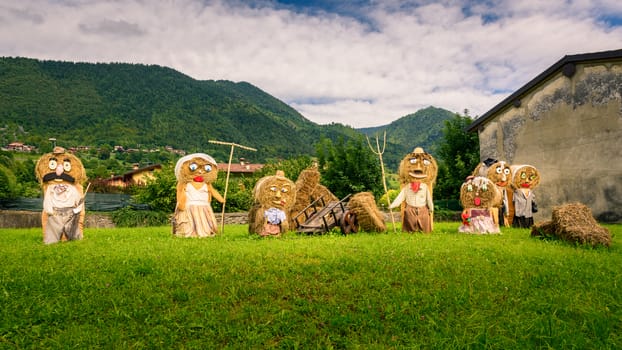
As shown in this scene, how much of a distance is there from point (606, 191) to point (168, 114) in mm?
83910

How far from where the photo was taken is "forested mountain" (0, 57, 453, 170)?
69.4 m

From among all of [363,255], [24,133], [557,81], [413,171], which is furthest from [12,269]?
[24,133]

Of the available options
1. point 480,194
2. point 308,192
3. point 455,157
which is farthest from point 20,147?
point 480,194

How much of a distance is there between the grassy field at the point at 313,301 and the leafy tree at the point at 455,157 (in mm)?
19098

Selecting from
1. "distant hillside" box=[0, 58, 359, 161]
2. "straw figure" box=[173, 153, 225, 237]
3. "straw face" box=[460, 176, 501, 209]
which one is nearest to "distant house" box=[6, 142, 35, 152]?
"distant hillside" box=[0, 58, 359, 161]

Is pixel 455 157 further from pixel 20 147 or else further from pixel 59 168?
pixel 20 147

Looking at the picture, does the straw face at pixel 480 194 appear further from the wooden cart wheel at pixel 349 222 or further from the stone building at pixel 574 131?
the stone building at pixel 574 131

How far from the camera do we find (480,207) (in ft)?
38.6

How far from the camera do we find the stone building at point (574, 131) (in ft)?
49.8

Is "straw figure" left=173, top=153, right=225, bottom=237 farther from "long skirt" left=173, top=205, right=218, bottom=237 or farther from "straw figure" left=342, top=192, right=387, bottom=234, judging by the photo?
"straw figure" left=342, top=192, right=387, bottom=234

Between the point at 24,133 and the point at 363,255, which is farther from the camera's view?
the point at 24,133

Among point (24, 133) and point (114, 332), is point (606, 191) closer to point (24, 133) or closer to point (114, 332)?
point (114, 332)

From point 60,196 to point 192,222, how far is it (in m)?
3.30

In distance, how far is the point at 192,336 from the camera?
4379 mm
